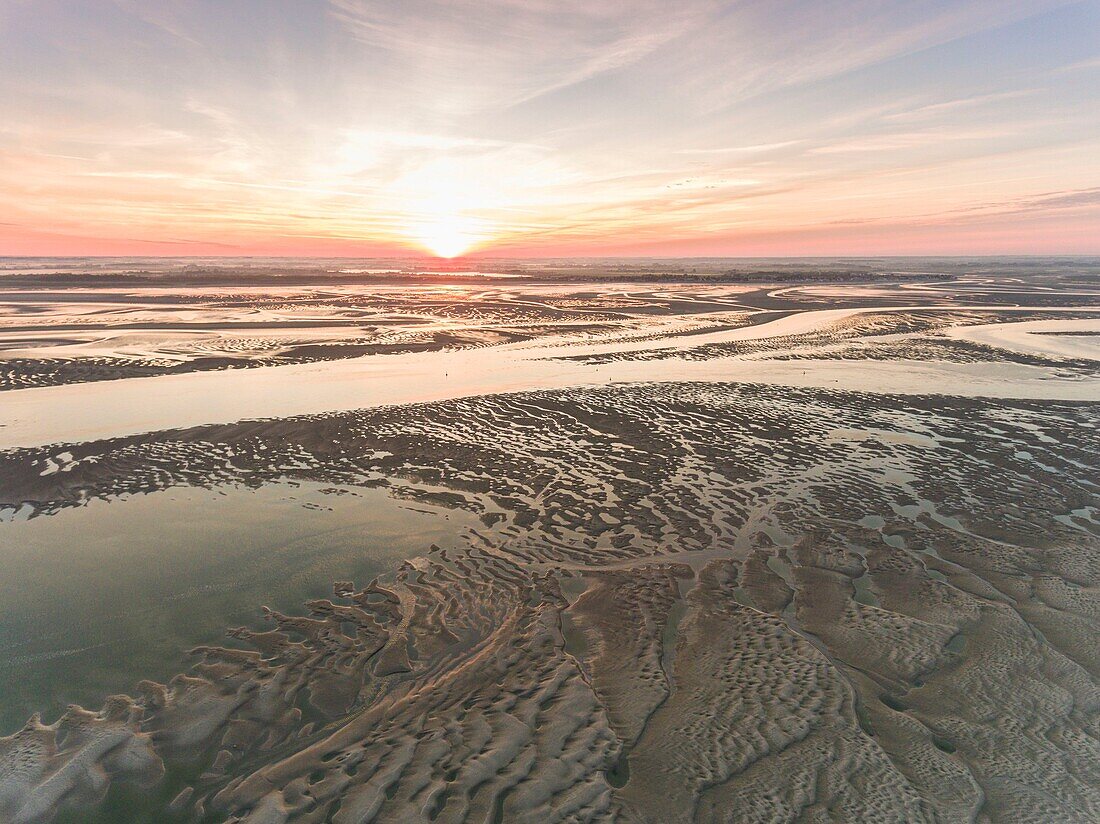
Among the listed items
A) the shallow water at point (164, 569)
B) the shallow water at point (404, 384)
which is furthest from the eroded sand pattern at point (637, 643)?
the shallow water at point (404, 384)

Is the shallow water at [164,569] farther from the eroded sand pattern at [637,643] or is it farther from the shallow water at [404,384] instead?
the shallow water at [404,384]

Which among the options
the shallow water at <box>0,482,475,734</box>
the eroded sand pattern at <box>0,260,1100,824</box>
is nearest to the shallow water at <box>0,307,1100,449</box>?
the eroded sand pattern at <box>0,260,1100,824</box>

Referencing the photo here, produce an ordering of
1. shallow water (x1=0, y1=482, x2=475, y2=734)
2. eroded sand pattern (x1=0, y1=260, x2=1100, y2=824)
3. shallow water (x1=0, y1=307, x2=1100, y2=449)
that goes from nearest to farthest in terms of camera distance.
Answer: eroded sand pattern (x1=0, y1=260, x2=1100, y2=824)
shallow water (x1=0, y1=482, x2=475, y2=734)
shallow water (x1=0, y1=307, x2=1100, y2=449)

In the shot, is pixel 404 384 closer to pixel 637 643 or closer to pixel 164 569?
pixel 164 569

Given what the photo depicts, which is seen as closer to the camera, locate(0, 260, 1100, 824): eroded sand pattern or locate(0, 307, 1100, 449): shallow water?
locate(0, 260, 1100, 824): eroded sand pattern

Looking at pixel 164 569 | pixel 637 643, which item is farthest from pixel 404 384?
pixel 637 643

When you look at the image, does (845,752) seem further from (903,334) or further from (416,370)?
(903,334)

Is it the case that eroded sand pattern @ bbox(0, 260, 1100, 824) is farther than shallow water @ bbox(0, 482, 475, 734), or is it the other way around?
shallow water @ bbox(0, 482, 475, 734)

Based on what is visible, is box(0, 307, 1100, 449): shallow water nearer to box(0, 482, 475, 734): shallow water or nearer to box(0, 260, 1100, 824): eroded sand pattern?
box(0, 260, 1100, 824): eroded sand pattern

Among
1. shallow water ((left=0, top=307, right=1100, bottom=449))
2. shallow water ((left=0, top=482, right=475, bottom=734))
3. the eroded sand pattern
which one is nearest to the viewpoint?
the eroded sand pattern
